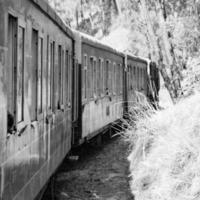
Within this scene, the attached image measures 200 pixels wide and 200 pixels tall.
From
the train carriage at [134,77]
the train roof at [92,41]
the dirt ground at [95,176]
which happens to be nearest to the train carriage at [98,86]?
the train roof at [92,41]

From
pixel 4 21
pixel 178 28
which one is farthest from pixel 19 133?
pixel 178 28

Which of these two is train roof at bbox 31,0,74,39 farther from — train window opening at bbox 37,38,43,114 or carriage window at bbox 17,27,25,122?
carriage window at bbox 17,27,25,122

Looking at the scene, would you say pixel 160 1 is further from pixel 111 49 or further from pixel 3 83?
pixel 3 83

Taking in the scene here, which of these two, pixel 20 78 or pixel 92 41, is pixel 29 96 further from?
pixel 92 41

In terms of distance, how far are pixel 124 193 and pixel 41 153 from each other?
10.8 feet

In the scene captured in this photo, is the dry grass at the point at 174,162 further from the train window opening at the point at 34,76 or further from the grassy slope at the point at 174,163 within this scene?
the train window opening at the point at 34,76

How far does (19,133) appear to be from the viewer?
5359mm

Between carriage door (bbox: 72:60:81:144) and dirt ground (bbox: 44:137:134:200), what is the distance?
30.3 inches

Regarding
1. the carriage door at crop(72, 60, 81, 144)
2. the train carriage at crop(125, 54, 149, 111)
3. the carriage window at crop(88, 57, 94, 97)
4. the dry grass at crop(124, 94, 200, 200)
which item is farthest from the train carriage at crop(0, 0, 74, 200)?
the train carriage at crop(125, 54, 149, 111)

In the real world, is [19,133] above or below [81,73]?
below

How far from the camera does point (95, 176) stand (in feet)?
38.3

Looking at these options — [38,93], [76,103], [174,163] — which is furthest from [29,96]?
[76,103]

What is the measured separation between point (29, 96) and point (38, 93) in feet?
2.25

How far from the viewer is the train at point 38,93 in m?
4.95
